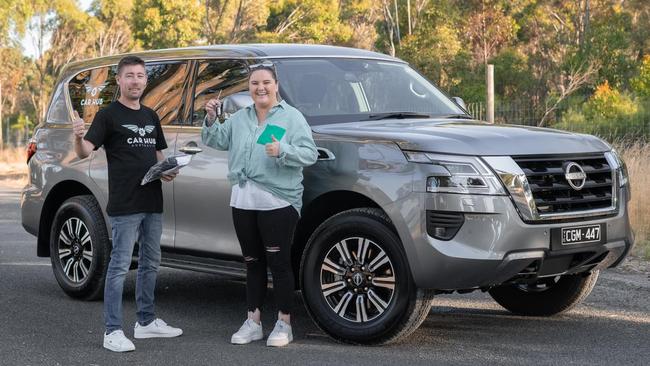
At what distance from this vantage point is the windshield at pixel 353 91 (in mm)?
7199

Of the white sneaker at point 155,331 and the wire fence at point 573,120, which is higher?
the wire fence at point 573,120

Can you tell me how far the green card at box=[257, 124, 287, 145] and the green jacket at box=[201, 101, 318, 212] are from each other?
2 centimetres

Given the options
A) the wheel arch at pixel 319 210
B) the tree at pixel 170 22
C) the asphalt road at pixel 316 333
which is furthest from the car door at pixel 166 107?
the tree at pixel 170 22

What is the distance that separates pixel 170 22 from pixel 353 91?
35274 millimetres

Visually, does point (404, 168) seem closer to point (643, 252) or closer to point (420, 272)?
point (420, 272)

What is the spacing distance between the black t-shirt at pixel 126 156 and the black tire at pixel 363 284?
107 cm

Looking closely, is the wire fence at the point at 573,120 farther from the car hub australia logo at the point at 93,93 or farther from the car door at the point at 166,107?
the car door at the point at 166,107

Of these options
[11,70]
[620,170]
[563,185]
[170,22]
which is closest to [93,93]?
[563,185]

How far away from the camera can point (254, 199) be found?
21.3 feet

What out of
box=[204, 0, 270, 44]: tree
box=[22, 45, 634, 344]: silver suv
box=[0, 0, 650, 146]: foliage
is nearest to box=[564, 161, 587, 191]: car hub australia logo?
box=[22, 45, 634, 344]: silver suv

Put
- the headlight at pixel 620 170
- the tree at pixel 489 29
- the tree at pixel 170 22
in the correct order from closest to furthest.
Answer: the headlight at pixel 620 170, the tree at pixel 489 29, the tree at pixel 170 22

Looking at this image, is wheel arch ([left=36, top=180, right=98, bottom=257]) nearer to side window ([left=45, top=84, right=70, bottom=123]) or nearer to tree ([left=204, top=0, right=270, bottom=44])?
side window ([left=45, top=84, right=70, bottom=123])

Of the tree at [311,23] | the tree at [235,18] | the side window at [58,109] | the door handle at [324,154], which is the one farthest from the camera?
the tree at [311,23]

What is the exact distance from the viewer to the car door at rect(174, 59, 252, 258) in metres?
7.21
